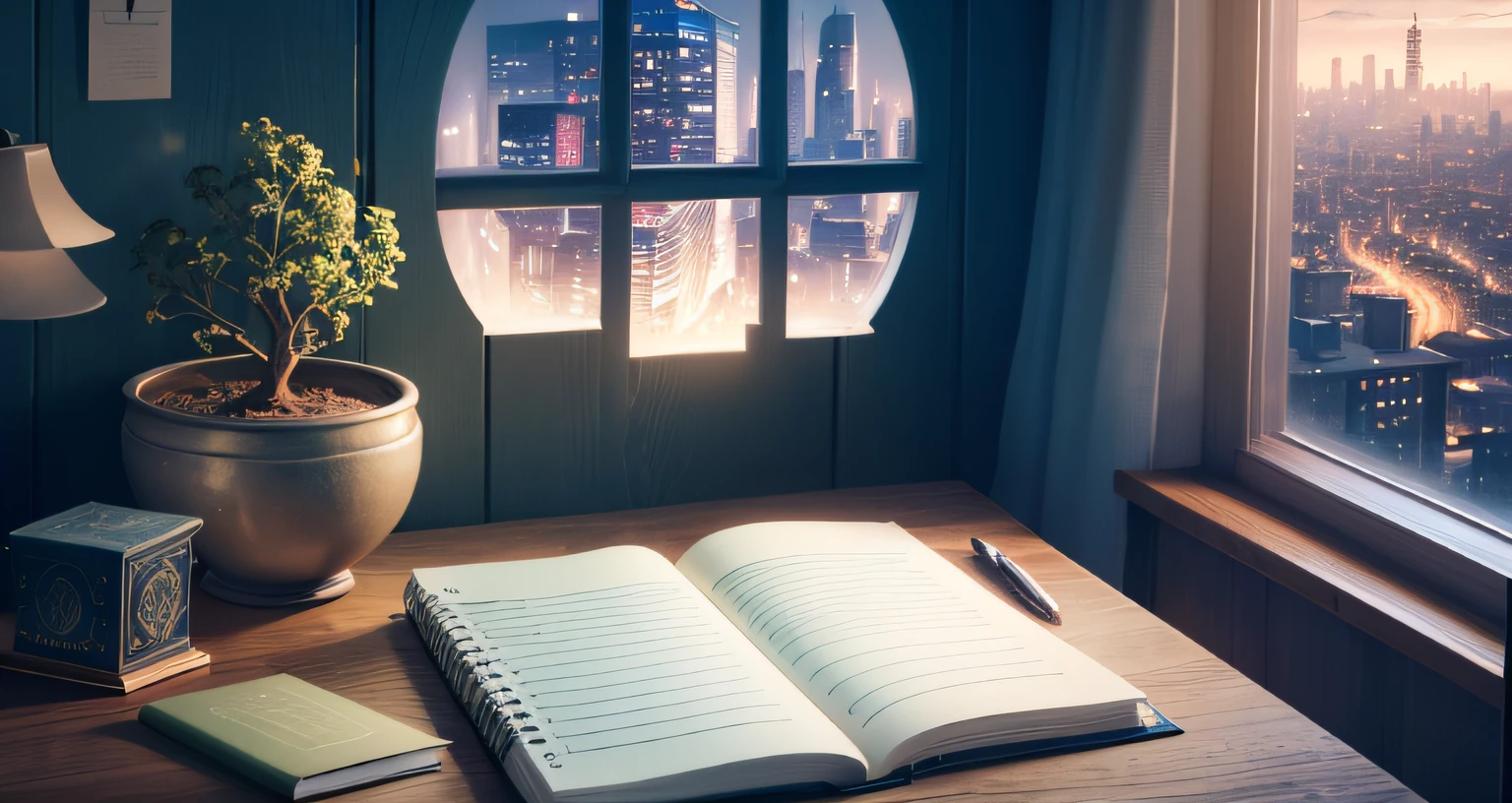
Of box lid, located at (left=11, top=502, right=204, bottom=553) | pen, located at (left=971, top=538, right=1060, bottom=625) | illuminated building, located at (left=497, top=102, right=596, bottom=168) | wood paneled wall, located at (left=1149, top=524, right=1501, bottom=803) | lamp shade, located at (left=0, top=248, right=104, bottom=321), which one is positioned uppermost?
illuminated building, located at (left=497, top=102, right=596, bottom=168)

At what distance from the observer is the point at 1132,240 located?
1.57m

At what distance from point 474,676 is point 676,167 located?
0.78 m

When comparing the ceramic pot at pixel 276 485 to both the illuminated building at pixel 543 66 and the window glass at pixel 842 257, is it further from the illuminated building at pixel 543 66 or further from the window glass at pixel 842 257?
the window glass at pixel 842 257

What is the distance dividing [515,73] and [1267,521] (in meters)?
1.03

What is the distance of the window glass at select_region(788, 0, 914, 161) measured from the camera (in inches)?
66.5

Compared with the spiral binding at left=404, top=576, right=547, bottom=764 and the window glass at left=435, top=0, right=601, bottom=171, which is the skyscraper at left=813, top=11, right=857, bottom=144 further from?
the spiral binding at left=404, top=576, right=547, bottom=764

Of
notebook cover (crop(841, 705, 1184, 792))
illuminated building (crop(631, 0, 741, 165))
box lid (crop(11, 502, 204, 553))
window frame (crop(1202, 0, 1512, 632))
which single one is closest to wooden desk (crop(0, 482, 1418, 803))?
notebook cover (crop(841, 705, 1184, 792))

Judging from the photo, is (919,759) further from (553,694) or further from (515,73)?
(515,73)

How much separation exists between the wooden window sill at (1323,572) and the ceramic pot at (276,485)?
88 cm

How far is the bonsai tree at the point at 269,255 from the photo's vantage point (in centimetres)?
133

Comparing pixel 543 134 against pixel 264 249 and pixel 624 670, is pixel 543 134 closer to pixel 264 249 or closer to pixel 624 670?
pixel 264 249

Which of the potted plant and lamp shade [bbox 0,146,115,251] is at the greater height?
lamp shade [bbox 0,146,115,251]

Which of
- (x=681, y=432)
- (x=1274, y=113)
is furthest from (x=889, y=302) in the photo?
(x=1274, y=113)

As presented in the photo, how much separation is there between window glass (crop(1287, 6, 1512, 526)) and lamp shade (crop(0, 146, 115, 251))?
4.26 feet
